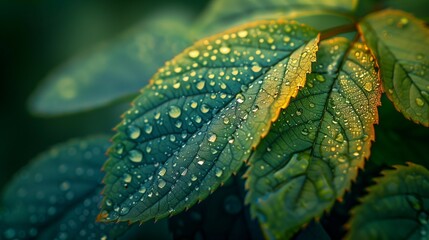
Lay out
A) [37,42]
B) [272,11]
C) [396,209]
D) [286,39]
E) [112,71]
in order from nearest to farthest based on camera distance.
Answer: [396,209]
[286,39]
[272,11]
[112,71]
[37,42]

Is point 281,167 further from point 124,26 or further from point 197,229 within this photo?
point 124,26

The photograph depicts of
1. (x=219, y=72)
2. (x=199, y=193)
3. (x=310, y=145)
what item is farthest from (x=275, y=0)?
(x=199, y=193)

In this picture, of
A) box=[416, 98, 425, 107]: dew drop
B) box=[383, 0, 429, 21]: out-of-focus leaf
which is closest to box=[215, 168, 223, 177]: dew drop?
box=[416, 98, 425, 107]: dew drop

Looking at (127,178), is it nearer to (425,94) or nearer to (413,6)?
(425,94)

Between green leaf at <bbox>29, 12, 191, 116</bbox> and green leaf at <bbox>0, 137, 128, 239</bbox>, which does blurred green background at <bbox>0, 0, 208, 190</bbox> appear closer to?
green leaf at <bbox>29, 12, 191, 116</bbox>

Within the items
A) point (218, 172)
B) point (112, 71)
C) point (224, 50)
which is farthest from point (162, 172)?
point (112, 71)

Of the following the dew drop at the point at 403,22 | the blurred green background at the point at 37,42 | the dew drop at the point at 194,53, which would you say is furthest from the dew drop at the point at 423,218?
the blurred green background at the point at 37,42
